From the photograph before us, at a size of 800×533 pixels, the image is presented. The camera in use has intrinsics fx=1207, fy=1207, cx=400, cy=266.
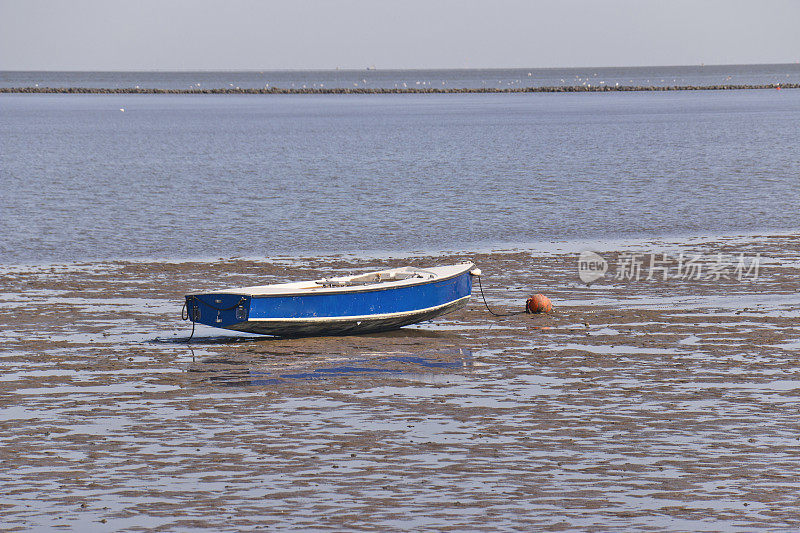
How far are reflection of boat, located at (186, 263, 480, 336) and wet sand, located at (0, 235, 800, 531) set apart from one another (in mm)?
432

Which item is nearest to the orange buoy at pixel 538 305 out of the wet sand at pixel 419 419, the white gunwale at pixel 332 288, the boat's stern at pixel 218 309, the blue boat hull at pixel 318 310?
the wet sand at pixel 419 419

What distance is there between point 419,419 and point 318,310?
667cm

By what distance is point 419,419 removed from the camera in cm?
1692

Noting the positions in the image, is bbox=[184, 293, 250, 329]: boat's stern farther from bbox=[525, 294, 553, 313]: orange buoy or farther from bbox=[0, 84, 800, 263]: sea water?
bbox=[0, 84, 800, 263]: sea water

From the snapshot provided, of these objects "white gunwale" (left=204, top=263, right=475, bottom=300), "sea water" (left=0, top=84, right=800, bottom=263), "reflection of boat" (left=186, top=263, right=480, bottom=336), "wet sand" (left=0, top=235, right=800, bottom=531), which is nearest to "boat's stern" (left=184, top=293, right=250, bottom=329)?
"reflection of boat" (left=186, top=263, right=480, bottom=336)

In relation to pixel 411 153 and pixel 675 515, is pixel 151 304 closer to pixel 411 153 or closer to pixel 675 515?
pixel 675 515

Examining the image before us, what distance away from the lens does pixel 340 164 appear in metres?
80.7

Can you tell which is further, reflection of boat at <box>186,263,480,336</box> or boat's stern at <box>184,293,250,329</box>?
reflection of boat at <box>186,263,480,336</box>

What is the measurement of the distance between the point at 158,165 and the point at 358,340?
60.1 m

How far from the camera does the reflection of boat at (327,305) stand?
2283 centimetres

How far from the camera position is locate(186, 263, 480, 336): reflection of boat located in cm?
2283

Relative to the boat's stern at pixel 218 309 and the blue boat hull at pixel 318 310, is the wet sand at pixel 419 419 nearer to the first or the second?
the blue boat hull at pixel 318 310

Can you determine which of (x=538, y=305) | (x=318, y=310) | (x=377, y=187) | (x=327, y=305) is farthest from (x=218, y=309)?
(x=377, y=187)

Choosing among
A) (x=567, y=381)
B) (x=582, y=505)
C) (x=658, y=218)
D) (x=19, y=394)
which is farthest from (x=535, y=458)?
(x=658, y=218)
